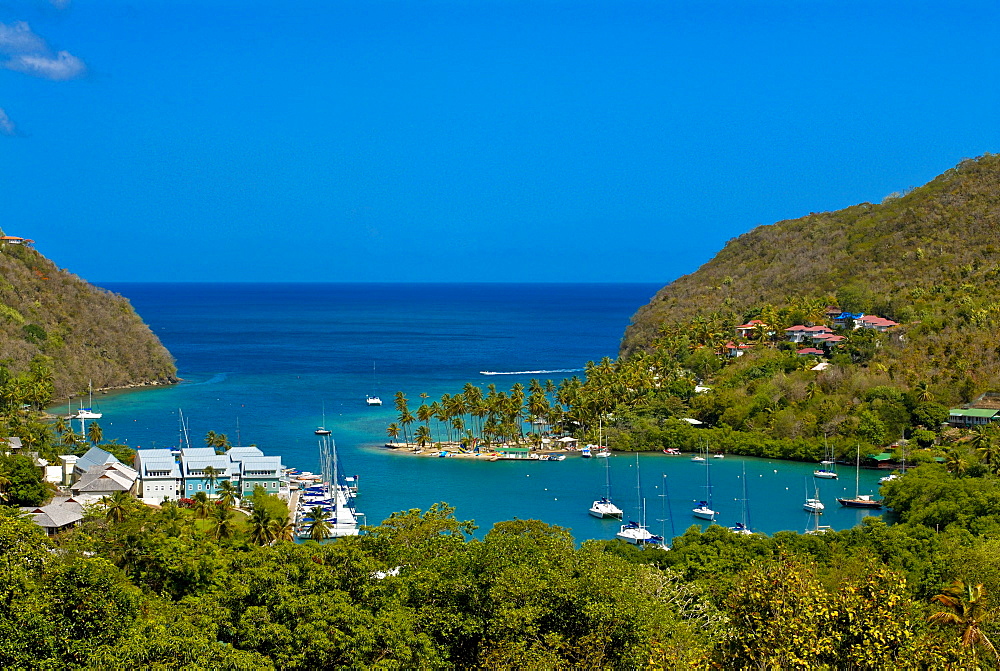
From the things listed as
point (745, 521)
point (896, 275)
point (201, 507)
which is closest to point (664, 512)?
point (745, 521)

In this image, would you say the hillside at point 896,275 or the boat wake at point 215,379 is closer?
the hillside at point 896,275

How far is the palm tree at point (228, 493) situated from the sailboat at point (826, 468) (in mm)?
28654

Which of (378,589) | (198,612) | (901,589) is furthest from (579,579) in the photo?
(198,612)

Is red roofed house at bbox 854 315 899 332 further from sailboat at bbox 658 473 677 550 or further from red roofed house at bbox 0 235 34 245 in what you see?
red roofed house at bbox 0 235 34 245

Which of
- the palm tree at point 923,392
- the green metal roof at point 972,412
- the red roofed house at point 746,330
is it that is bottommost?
the green metal roof at point 972,412

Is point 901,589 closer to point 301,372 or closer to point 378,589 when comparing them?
point 378,589

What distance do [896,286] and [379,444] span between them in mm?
44940

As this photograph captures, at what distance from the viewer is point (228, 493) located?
42.0m

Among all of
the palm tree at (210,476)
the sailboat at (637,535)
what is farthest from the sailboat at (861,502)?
the palm tree at (210,476)

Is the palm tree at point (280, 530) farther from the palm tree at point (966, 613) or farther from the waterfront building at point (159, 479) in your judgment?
the palm tree at point (966, 613)

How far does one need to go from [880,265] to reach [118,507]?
72.0m

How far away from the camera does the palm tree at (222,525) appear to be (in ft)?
114

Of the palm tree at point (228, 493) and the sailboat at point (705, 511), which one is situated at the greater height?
the palm tree at point (228, 493)

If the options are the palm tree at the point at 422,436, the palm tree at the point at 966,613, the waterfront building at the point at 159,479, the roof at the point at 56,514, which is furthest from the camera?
the palm tree at the point at 422,436
